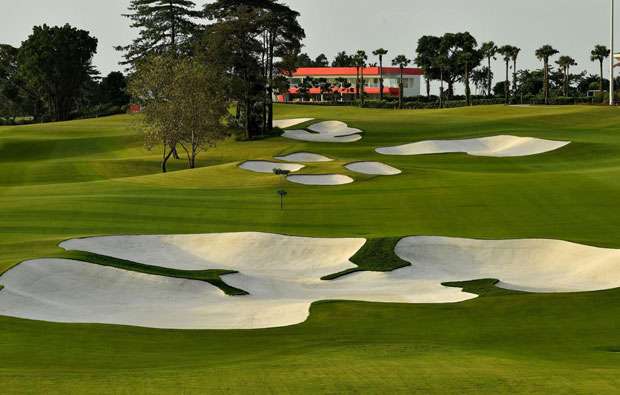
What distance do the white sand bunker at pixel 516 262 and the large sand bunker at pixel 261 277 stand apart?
4 centimetres

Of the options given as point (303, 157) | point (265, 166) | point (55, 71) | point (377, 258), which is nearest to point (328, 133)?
point (303, 157)

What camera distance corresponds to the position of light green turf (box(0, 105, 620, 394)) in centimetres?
1248

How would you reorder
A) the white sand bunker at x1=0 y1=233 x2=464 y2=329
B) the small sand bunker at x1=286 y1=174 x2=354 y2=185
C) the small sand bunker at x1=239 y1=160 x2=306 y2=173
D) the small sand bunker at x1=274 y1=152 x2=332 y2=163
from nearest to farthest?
the white sand bunker at x1=0 y1=233 x2=464 y2=329, the small sand bunker at x1=286 y1=174 x2=354 y2=185, the small sand bunker at x1=239 y1=160 x2=306 y2=173, the small sand bunker at x1=274 y1=152 x2=332 y2=163

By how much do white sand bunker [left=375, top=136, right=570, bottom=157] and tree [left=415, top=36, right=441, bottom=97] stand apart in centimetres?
8579

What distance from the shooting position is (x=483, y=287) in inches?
913

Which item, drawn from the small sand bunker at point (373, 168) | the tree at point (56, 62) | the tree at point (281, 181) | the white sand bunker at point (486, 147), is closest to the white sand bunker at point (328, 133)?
the white sand bunker at point (486, 147)

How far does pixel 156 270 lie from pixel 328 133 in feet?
160

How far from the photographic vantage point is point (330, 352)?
50.1ft

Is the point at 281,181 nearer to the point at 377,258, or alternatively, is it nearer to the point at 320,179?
the point at 320,179

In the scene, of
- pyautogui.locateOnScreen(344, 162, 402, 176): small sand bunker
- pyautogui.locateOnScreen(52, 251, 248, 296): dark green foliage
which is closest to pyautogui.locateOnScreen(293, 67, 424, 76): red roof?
pyautogui.locateOnScreen(344, 162, 402, 176): small sand bunker

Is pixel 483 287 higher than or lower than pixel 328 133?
lower

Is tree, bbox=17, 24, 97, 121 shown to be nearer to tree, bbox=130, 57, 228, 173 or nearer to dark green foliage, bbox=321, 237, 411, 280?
tree, bbox=130, 57, 228, 173

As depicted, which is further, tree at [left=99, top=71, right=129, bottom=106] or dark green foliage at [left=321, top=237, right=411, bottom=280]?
tree at [left=99, top=71, right=129, bottom=106]

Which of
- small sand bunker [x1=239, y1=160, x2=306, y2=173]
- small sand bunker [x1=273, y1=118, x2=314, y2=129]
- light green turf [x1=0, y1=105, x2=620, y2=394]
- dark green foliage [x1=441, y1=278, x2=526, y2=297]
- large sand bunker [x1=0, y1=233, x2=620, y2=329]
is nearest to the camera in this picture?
light green turf [x1=0, y1=105, x2=620, y2=394]
